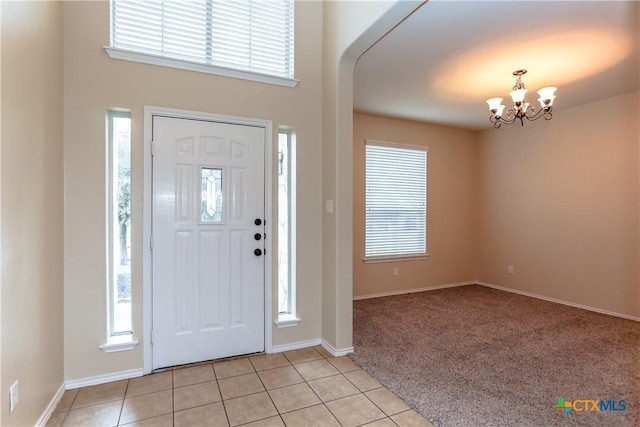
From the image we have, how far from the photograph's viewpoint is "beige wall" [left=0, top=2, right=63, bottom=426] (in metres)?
1.54

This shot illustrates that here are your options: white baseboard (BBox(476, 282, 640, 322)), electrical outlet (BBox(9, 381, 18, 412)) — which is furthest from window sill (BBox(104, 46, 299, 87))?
white baseboard (BBox(476, 282, 640, 322))

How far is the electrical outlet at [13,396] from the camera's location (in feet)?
5.10

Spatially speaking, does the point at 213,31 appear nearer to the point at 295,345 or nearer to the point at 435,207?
the point at 295,345

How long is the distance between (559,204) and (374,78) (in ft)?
10.4

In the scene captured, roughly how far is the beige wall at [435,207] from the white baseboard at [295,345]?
1722 mm

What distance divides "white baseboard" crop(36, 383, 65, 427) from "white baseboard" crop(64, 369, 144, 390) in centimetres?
6

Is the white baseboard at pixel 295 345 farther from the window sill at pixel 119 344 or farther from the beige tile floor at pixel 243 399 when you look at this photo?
the window sill at pixel 119 344

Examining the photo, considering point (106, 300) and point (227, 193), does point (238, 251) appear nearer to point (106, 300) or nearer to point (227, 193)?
point (227, 193)

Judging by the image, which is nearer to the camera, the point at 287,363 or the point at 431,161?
the point at 287,363

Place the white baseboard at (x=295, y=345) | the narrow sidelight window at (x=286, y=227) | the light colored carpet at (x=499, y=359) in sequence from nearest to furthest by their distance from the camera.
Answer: the light colored carpet at (x=499, y=359), the white baseboard at (x=295, y=345), the narrow sidelight window at (x=286, y=227)

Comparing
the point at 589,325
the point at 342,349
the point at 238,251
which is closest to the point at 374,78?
the point at 238,251

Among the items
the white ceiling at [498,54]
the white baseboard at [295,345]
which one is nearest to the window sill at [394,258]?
the white baseboard at [295,345]

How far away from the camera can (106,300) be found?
2393 mm

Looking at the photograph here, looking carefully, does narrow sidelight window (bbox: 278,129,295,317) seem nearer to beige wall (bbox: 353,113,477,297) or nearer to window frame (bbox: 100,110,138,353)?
window frame (bbox: 100,110,138,353)
